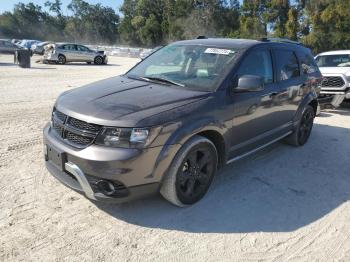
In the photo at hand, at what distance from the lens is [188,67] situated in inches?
191

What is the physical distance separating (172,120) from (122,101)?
62cm

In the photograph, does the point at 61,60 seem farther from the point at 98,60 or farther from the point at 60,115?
the point at 60,115

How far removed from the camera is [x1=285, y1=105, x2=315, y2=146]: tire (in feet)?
21.2

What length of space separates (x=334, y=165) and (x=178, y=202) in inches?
119

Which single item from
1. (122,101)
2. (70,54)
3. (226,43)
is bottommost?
(122,101)

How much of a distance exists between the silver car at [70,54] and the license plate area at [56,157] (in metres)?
23.0

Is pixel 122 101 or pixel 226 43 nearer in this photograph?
pixel 122 101

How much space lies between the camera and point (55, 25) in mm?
108438

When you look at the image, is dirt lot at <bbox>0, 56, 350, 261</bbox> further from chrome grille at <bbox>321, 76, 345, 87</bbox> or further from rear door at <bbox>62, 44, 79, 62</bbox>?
rear door at <bbox>62, 44, 79, 62</bbox>

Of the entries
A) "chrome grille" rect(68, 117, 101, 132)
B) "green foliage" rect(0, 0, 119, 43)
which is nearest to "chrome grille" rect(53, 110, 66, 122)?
"chrome grille" rect(68, 117, 101, 132)

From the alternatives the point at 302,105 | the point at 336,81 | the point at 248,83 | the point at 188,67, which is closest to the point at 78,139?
the point at 188,67

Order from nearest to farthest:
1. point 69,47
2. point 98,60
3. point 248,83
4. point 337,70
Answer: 1. point 248,83
2. point 337,70
3. point 69,47
4. point 98,60

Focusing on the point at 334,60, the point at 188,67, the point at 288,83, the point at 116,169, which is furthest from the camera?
the point at 334,60

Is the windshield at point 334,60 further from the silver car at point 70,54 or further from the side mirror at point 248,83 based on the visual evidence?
the silver car at point 70,54
